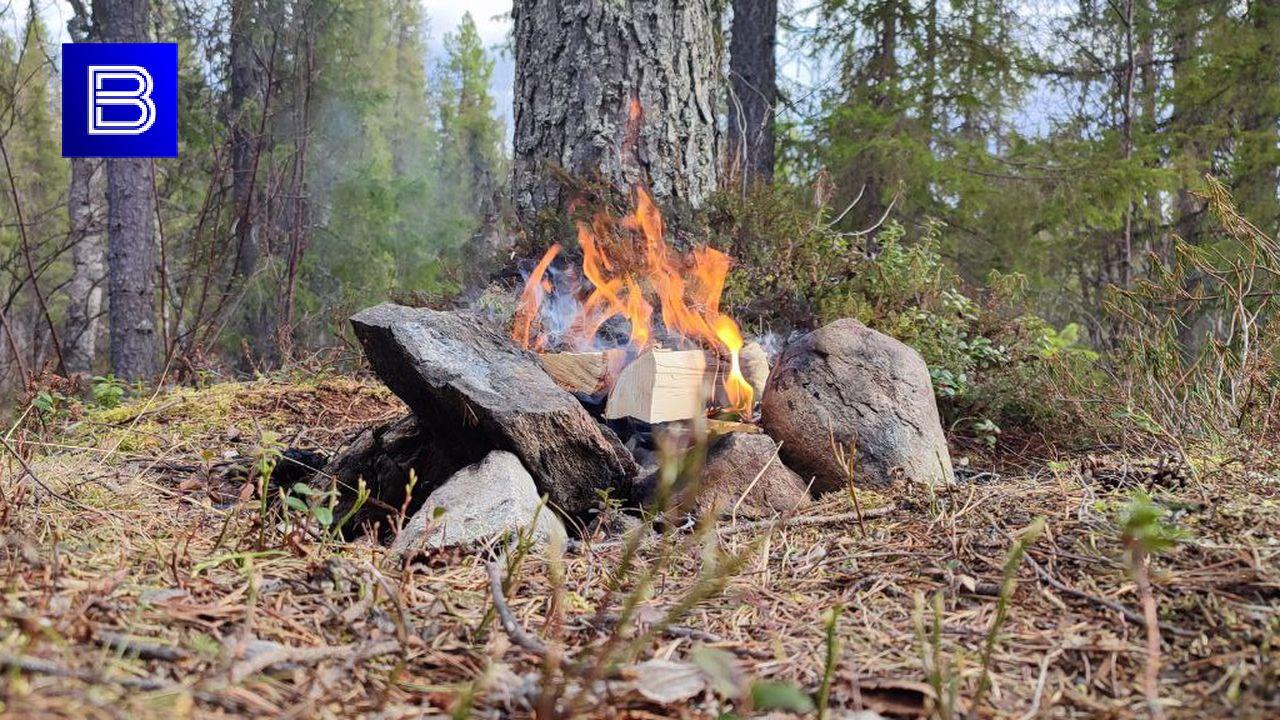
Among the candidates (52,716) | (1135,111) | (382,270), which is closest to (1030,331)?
(52,716)

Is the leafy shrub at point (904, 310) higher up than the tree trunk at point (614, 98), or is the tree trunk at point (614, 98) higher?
the tree trunk at point (614, 98)

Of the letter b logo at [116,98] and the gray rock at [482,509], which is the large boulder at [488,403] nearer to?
the gray rock at [482,509]

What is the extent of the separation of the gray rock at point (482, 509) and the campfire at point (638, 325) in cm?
76

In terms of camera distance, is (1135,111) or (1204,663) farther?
(1135,111)

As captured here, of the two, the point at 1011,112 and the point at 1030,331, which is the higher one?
the point at 1011,112

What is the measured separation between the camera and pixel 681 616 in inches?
69.2

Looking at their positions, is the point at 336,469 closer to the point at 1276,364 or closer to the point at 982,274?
the point at 1276,364

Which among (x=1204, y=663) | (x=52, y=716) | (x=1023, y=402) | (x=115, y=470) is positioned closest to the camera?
(x=52, y=716)

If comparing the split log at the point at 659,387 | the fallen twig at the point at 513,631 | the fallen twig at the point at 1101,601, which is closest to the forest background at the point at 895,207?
the split log at the point at 659,387

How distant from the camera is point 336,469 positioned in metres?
3.11

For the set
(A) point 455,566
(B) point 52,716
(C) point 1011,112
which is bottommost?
(A) point 455,566

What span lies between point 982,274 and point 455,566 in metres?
9.54

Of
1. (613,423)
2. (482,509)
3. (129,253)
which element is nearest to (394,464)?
(482,509)

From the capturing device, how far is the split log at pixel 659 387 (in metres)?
3.25
